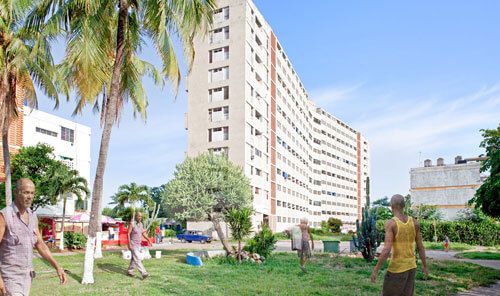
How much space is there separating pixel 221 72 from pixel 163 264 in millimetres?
38269

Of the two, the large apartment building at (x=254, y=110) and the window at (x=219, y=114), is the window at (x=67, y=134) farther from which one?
the window at (x=219, y=114)

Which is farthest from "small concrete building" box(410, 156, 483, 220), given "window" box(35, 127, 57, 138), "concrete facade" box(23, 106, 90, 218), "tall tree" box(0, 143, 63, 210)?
"tall tree" box(0, 143, 63, 210)

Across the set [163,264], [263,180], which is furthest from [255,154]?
[163,264]

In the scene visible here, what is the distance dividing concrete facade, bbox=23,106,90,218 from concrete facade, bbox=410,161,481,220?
50991 mm

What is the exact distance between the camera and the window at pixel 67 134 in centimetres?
4247

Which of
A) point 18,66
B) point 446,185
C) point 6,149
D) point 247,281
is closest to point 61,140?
point 6,149

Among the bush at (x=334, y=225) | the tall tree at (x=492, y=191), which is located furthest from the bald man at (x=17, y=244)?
the bush at (x=334, y=225)

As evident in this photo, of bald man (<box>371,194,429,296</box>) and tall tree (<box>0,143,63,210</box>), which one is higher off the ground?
tall tree (<box>0,143,63,210</box>)

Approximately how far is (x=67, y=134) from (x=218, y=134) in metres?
16.7

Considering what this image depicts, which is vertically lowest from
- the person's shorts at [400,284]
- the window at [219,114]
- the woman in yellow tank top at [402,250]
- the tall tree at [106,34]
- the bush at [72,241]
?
the bush at [72,241]

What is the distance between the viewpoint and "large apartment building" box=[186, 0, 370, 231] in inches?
1993

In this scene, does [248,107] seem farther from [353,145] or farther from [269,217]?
[353,145]

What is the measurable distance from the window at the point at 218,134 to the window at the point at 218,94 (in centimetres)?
362

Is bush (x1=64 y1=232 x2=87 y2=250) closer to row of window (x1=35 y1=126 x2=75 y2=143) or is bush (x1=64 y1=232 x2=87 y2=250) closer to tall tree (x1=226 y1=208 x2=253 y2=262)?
tall tree (x1=226 y1=208 x2=253 y2=262)
